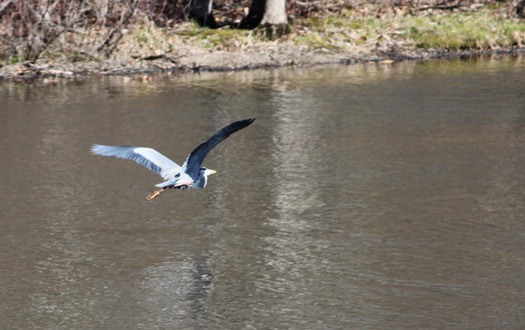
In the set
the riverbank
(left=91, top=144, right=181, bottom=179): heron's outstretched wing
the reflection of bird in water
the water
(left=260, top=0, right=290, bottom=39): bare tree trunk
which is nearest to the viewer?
the water

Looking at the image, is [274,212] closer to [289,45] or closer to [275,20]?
[289,45]

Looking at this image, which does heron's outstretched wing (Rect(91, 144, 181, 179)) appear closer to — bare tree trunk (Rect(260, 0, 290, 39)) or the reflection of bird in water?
the reflection of bird in water

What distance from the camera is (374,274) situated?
383 inches

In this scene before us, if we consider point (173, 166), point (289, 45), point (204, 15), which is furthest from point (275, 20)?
point (173, 166)

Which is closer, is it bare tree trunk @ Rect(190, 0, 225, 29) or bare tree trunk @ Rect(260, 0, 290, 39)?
bare tree trunk @ Rect(260, 0, 290, 39)

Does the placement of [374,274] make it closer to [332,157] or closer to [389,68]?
[332,157]

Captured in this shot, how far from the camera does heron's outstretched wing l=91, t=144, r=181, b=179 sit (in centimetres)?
1037

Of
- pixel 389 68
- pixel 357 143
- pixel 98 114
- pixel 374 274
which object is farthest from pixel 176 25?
pixel 374 274

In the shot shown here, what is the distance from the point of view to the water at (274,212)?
9.05 meters

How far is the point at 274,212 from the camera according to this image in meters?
11.9

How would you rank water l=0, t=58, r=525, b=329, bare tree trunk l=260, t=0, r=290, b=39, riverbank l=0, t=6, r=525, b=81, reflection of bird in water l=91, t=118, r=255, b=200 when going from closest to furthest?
1. water l=0, t=58, r=525, b=329
2. reflection of bird in water l=91, t=118, r=255, b=200
3. riverbank l=0, t=6, r=525, b=81
4. bare tree trunk l=260, t=0, r=290, b=39

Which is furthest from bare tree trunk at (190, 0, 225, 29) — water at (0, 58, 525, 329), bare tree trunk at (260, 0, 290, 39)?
water at (0, 58, 525, 329)

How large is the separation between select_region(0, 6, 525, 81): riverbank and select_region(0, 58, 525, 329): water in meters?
2.48

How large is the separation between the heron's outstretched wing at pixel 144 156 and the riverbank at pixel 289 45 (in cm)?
1099
